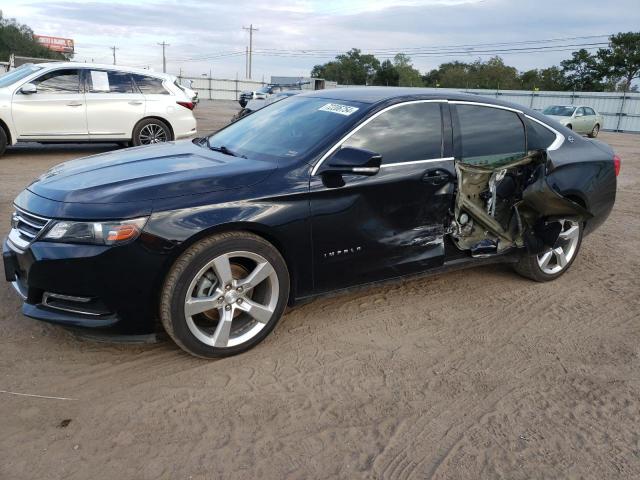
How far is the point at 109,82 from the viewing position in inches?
394

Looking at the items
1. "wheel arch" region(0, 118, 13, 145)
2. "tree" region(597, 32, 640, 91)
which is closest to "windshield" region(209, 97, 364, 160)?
"wheel arch" region(0, 118, 13, 145)

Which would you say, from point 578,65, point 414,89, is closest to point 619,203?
point 414,89

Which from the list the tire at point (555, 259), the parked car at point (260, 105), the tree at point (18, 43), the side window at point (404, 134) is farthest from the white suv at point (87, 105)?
the tree at point (18, 43)

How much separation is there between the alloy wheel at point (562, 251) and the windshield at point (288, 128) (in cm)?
228

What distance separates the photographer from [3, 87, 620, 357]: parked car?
Result: 9.68 feet

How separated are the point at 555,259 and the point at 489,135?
4.61 ft

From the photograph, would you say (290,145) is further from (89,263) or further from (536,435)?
(536,435)

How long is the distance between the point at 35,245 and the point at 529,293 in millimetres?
3787

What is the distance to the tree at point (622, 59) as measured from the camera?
48969 millimetres

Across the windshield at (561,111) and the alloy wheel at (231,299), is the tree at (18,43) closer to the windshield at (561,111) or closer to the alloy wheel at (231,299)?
the windshield at (561,111)

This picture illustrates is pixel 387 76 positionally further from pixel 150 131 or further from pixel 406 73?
pixel 150 131

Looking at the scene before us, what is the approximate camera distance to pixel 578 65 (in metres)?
55.2

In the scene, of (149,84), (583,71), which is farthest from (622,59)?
(149,84)

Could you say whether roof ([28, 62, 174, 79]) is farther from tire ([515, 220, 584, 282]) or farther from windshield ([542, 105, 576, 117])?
windshield ([542, 105, 576, 117])
